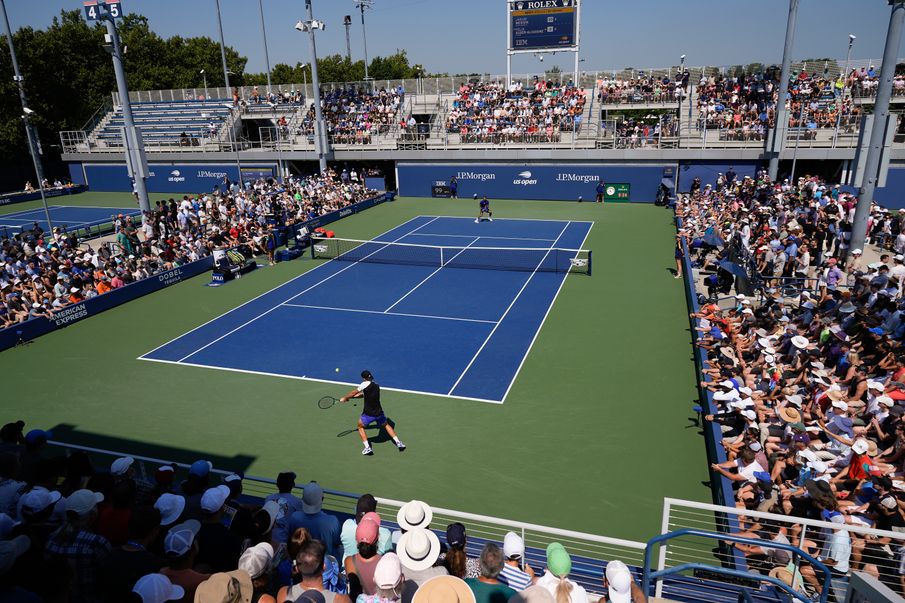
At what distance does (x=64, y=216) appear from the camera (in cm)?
3838

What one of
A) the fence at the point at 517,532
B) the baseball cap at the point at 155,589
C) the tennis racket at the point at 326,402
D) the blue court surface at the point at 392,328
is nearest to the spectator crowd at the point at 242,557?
the baseball cap at the point at 155,589

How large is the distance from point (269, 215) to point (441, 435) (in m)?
20.4

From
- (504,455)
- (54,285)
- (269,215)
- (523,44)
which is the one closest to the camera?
(504,455)

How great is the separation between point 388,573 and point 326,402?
8.79 metres

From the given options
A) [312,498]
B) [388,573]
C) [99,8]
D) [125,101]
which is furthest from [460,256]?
[388,573]

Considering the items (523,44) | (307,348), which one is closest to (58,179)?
(523,44)

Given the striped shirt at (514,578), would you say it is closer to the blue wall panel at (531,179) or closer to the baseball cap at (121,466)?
the baseball cap at (121,466)

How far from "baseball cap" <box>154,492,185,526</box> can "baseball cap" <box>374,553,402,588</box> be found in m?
2.61

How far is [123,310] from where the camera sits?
19984 mm

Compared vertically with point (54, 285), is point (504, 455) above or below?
below

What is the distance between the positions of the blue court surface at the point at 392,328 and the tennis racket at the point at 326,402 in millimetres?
901

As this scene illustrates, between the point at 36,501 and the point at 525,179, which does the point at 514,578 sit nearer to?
the point at 36,501

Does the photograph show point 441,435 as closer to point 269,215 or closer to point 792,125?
point 269,215

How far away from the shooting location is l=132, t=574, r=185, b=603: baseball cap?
4508mm
